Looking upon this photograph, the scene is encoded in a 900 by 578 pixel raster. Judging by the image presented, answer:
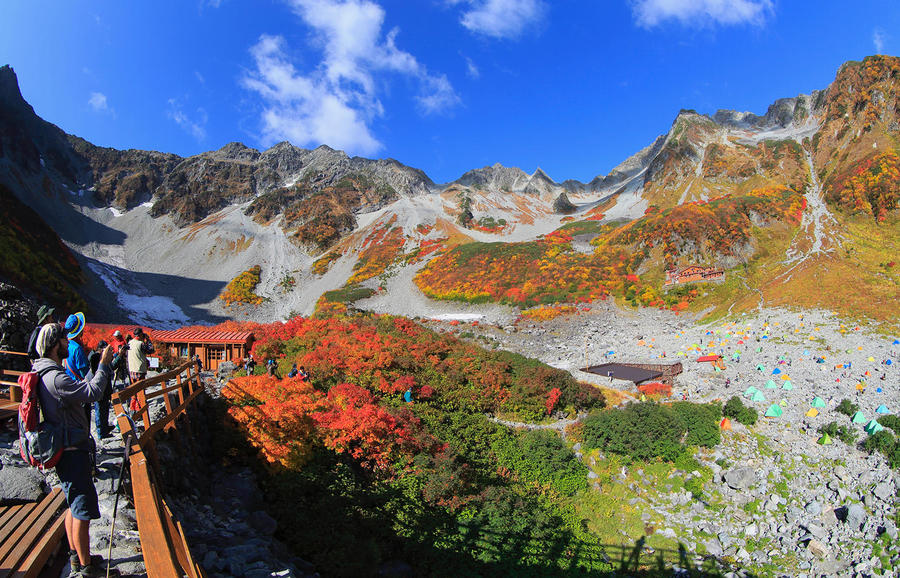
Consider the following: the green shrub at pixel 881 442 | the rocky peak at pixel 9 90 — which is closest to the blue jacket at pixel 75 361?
the green shrub at pixel 881 442

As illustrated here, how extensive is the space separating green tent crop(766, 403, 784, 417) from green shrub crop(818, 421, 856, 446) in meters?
1.50

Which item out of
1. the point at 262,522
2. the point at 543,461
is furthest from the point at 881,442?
the point at 262,522

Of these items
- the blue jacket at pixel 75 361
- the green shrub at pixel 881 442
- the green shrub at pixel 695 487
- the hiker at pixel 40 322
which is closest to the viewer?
the hiker at pixel 40 322

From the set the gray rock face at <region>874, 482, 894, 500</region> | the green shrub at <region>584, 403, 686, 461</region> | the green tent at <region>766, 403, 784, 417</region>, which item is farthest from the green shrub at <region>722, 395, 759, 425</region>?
the gray rock face at <region>874, 482, 894, 500</region>

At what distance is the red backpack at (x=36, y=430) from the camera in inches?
153

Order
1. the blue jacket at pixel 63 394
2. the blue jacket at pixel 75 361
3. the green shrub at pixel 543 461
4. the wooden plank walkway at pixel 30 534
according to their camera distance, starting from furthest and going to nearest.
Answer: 1. the green shrub at pixel 543 461
2. the blue jacket at pixel 75 361
3. the blue jacket at pixel 63 394
4. the wooden plank walkway at pixel 30 534

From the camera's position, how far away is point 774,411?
15.9m

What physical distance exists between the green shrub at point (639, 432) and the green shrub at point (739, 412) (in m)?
2.21

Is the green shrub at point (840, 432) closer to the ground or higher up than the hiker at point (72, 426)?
closer to the ground

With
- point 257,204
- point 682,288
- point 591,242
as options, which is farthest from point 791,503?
point 257,204

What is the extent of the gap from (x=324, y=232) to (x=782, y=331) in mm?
73823

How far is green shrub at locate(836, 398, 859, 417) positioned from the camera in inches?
586

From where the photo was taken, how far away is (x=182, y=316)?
161ft

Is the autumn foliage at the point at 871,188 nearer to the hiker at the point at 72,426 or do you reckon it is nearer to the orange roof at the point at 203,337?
the orange roof at the point at 203,337
